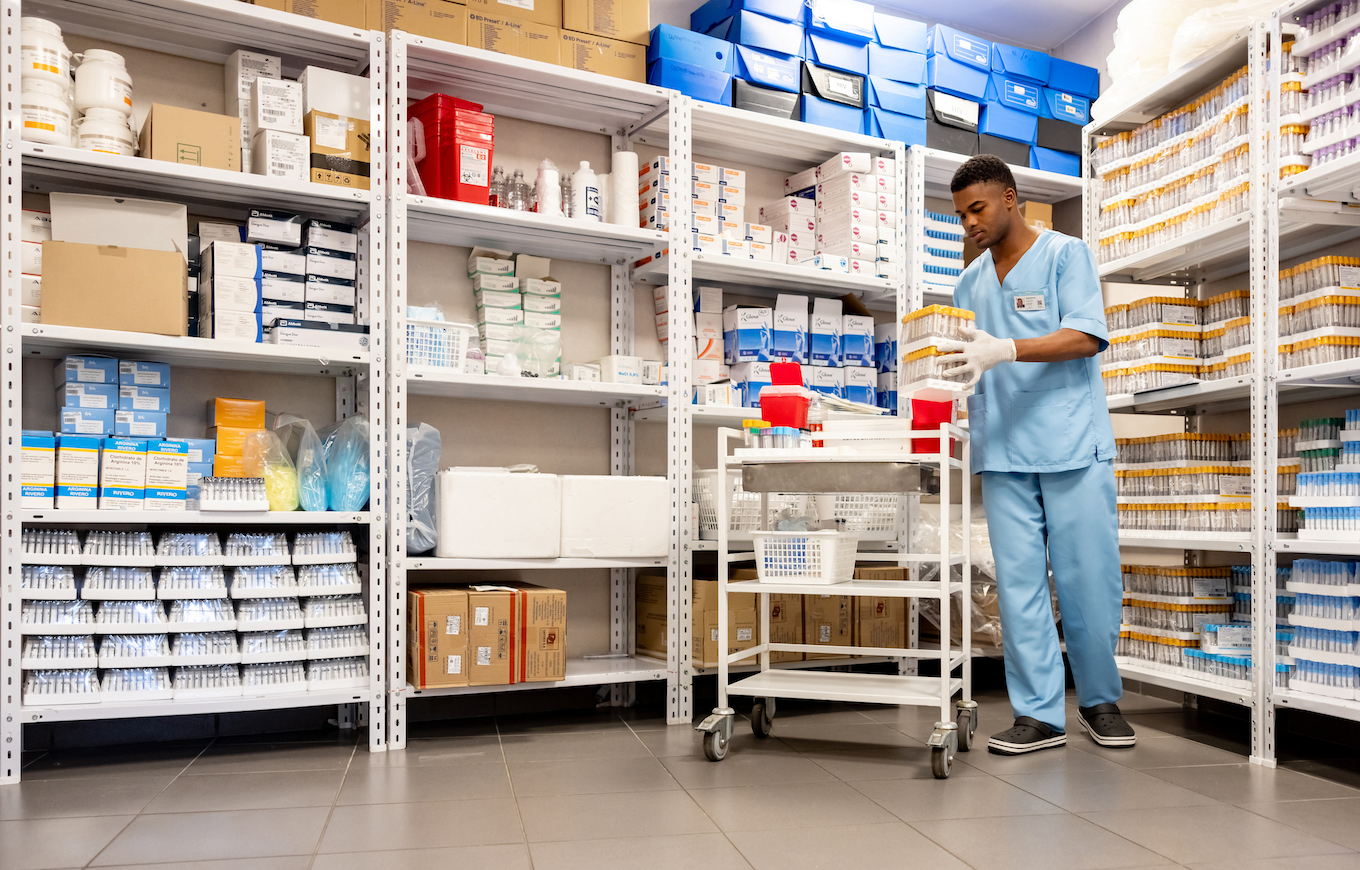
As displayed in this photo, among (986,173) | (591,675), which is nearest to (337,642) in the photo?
(591,675)

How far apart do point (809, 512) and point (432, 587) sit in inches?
57.2

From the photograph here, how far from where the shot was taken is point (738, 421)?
404cm

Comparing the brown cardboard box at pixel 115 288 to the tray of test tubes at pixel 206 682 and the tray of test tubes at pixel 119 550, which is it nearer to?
the tray of test tubes at pixel 119 550

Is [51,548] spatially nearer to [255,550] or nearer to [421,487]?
[255,550]

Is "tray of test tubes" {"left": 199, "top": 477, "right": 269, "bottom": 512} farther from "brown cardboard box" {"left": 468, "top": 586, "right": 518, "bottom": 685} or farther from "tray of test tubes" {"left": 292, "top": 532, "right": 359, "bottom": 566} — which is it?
"brown cardboard box" {"left": 468, "top": 586, "right": 518, "bottom": 685}

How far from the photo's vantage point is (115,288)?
2834 millimetres

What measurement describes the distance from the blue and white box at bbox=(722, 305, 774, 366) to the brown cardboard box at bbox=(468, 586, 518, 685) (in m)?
1.36

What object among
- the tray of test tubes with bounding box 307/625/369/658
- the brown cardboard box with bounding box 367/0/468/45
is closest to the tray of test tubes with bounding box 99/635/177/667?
the tray of test tubes with bounding box 307/625/369/658

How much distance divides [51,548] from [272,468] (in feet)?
2.03

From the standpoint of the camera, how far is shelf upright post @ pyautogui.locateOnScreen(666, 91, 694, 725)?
3.60 metres

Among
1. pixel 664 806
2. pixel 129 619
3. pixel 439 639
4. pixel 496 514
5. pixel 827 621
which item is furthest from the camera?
pixel 827 621

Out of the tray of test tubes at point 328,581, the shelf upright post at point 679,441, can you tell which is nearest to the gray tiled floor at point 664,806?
the shelf upright post at point 679,441

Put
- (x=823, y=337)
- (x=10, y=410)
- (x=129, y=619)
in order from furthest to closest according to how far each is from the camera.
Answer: (x=823, y=337), (x=129, y=619), (x=10, y=410)

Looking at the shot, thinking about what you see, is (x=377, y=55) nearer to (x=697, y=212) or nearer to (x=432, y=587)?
(x=697, y=212)
